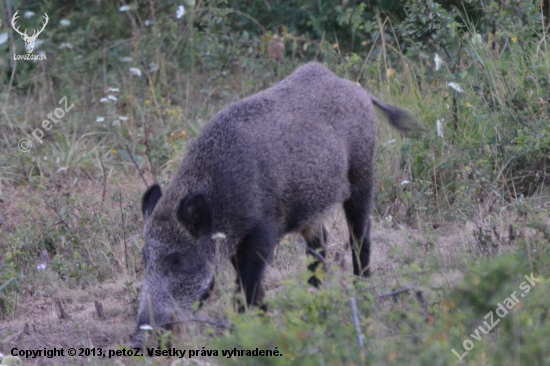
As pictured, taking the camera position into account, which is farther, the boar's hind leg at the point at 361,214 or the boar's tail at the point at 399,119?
the boar's tail at the point at 399,119

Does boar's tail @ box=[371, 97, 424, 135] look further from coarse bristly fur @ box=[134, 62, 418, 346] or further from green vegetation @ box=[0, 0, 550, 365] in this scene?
coarse bristly fur @ box=[134, 62, 418, 346]

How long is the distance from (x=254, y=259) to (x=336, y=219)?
2084mm

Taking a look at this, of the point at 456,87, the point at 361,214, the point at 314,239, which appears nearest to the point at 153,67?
the point at 456,87

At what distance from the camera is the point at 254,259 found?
14.8 feet

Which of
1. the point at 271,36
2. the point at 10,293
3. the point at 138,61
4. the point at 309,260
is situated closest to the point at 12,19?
the point at 138,61

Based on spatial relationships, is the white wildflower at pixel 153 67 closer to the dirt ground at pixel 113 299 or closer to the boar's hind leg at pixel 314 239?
the dirt ground at pixel 113 299

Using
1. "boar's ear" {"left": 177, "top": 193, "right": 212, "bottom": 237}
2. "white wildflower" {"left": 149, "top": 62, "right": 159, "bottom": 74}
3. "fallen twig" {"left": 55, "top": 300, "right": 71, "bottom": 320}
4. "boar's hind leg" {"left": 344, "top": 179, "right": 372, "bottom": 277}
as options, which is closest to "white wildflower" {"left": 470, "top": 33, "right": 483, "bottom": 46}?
"boar's hind leg" {"left": 344, "top": 179, "right": 372, "bottom": 277}

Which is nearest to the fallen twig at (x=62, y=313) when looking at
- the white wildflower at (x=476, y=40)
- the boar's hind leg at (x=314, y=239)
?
the boar's hind leg at (x=314, y=239)

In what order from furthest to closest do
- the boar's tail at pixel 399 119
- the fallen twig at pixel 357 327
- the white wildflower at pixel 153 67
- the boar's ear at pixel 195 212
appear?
the white wildflower at pixel 153 67, the boar's tail at pixel 399 119, the boar's ear at pixel 195 212, the fallen twig at pixel 357 327

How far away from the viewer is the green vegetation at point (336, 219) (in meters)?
3.06

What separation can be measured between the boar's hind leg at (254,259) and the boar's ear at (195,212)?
0.91ft

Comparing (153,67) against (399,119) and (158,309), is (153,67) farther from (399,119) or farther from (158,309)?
(158,309)

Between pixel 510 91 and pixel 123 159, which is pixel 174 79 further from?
pixel 510 91

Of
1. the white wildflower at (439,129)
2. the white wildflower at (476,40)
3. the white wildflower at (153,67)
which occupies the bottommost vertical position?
the white wildflower at (153,67)
